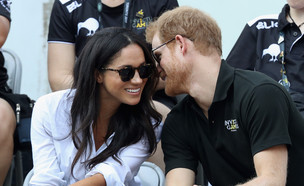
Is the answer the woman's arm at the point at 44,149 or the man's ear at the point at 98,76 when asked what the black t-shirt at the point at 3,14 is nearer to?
the woman's arm at the point at 44,149

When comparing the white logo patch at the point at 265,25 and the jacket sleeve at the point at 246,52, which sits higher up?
the white logo patch at the point at 265,25

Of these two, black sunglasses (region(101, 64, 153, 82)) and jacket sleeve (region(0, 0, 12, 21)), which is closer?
black sunglasses (region(101, 64, 153, 82))

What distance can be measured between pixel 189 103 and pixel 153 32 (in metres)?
0.41

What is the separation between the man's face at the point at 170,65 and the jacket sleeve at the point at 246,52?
3.10 ft

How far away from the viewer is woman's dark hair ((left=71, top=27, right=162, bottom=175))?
275 centimetres

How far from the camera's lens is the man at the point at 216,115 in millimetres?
2332

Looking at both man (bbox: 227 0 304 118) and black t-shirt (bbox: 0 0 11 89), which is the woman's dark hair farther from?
man (bbox: 227 0 304 118)

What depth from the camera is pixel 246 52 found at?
3508 mm

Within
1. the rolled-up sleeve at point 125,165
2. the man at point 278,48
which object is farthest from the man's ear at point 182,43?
the man at point 278,48

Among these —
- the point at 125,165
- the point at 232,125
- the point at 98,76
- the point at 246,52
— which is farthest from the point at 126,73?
the point at 246,52

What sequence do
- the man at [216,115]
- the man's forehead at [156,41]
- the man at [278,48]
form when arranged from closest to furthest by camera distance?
the man at [216,115], the man's forehead at [156,41], the man at [278,48]

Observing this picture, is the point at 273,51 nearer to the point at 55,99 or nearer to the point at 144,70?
the point at 144,70

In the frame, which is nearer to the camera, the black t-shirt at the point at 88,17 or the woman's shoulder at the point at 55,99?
the woman's shoulder at the point at 55,99

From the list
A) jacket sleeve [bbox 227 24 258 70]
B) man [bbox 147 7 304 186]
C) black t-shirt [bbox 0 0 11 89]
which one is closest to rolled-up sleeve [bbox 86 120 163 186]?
man [bbox 147 7 304 186]
